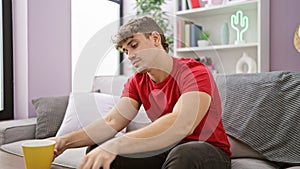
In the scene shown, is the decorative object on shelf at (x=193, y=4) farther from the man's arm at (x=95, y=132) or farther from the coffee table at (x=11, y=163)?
the coffee table at (x=11, y=163)

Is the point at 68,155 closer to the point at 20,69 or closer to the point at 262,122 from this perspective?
the point at 262,122

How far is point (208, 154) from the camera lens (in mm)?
896

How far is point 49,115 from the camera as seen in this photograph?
1968 mm

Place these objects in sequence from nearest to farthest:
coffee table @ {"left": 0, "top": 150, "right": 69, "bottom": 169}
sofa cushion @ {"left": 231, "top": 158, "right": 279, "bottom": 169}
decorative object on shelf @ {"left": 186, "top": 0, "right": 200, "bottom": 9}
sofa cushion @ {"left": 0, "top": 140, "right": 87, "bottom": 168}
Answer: coffee table @ {"left": 0, "top": 150, "right": 69, "bottom": 169} → sofa cushion @ {"left": 231, "top": 158, "right": 279, "bottom": 169} → sofa cushion @ {"left": 0, "top": 140, "right": 87, "bottom": 168} → decorative object on shelf @ {"left": 186, "top": 0, "right": 200, "bottom": 9}

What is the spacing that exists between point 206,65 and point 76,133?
0.45 meters

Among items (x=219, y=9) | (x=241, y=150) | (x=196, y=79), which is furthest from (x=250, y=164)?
(x=219, y=9)

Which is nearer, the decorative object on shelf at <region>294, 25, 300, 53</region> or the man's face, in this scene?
the man's face

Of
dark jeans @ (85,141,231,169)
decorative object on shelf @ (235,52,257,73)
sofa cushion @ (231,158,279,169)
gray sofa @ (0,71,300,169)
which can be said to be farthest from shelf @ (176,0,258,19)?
dark jeans @ (85,141,231,169)

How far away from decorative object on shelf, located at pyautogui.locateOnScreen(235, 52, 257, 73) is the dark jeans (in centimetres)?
163

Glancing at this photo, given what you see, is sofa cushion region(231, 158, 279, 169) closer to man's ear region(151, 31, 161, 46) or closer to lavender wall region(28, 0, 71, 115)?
man's ear region(151, 31, 161, 46)

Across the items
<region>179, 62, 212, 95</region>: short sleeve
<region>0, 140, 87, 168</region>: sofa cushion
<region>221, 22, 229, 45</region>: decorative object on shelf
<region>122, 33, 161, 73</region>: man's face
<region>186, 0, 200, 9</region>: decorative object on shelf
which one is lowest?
<region>0, 140, 87, 168</region>: sofa cushion

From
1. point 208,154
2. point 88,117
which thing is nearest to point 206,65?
point 208,154

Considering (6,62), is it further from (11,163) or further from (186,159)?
(186,159)

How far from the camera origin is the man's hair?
80 centimetres
